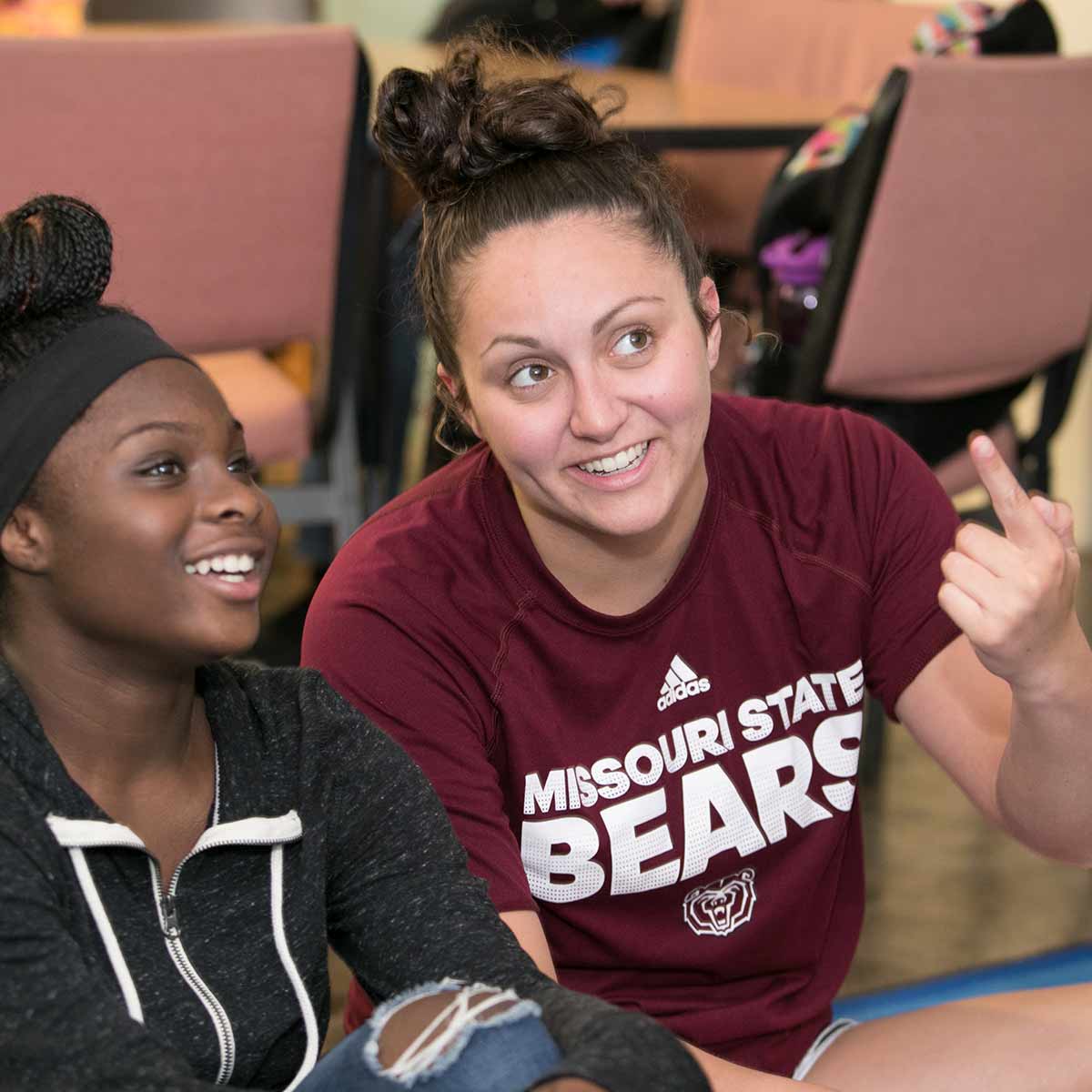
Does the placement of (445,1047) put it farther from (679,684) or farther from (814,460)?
(814,460)

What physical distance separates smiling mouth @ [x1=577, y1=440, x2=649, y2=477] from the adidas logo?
0.16m

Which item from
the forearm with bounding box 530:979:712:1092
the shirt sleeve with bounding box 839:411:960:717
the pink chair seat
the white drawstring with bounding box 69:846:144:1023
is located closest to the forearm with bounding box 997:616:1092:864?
the shirt sleeve with bounding box 839:411:960:717

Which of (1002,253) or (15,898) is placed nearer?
(15,898)

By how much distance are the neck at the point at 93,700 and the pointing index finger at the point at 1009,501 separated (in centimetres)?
57

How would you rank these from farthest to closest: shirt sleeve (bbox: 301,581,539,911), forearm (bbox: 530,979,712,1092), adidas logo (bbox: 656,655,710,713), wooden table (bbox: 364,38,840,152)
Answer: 1. wooden table (bbox: 364,38,840,152)
2. adidas logo (bbox: 656,655,710,713)
3. shirt sleeve (bbox: 301,581,539,911)
4. forearm (bbox: 530,979,712,1092)

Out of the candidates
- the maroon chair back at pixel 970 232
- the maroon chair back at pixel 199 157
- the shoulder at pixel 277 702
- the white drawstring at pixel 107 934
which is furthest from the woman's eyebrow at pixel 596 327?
the maroon chair back at pixel 970 232

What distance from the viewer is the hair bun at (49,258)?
1087mm

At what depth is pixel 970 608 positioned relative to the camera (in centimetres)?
122

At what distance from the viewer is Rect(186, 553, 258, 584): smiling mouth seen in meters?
1.09

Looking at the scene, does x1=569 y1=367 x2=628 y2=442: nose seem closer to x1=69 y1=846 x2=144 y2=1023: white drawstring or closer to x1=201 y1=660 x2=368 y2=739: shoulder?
x1=201 y1=660 x2=368 y2=739: shoulder

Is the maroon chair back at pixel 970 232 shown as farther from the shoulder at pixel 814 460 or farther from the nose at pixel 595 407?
the nose at pixel 595 407

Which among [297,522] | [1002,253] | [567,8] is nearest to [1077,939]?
[1002,253]

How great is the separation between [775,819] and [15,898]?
68 cm

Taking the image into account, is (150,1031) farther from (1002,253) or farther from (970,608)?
(1002,253)
